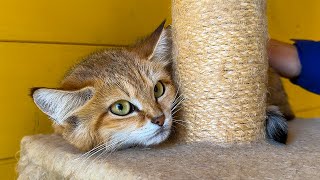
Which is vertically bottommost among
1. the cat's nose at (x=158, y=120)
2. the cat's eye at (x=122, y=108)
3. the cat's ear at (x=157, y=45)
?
the cat's nose at (x=158, y=120)

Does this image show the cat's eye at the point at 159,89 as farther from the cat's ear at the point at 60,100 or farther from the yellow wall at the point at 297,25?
the yellow wall at the point at 297,25

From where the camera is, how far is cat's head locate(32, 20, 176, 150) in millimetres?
969

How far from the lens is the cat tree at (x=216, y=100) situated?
3.01 feet

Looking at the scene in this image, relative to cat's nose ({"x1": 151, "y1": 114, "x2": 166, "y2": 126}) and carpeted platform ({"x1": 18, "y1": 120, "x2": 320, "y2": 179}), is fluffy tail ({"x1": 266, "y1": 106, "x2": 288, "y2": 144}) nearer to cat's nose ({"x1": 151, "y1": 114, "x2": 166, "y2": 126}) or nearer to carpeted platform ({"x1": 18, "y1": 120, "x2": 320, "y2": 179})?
carpeted platform ({"x1": 18, "y1": 120, "x2": 320, "y2": 179})

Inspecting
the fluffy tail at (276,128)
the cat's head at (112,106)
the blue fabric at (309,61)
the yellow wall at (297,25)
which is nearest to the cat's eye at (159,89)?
the cat's head at (112,106)

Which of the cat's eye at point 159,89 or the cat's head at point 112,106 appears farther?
the cat's eye at point 159,89

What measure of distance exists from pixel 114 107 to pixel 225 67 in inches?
12.1

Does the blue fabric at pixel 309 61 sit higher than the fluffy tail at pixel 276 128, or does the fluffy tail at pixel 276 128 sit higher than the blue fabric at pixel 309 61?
the blue fabric at pixel 309 61

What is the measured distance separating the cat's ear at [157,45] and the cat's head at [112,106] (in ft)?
0.25

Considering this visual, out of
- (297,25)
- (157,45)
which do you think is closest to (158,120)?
(157,45)

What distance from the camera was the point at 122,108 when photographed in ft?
3.27

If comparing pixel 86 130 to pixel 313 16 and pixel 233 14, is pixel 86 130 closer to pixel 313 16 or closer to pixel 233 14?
pixel 233 14

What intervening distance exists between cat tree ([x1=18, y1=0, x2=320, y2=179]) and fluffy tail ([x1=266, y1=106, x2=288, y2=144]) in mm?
28

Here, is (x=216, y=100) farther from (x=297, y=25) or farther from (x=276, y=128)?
(x=297, y=25)
